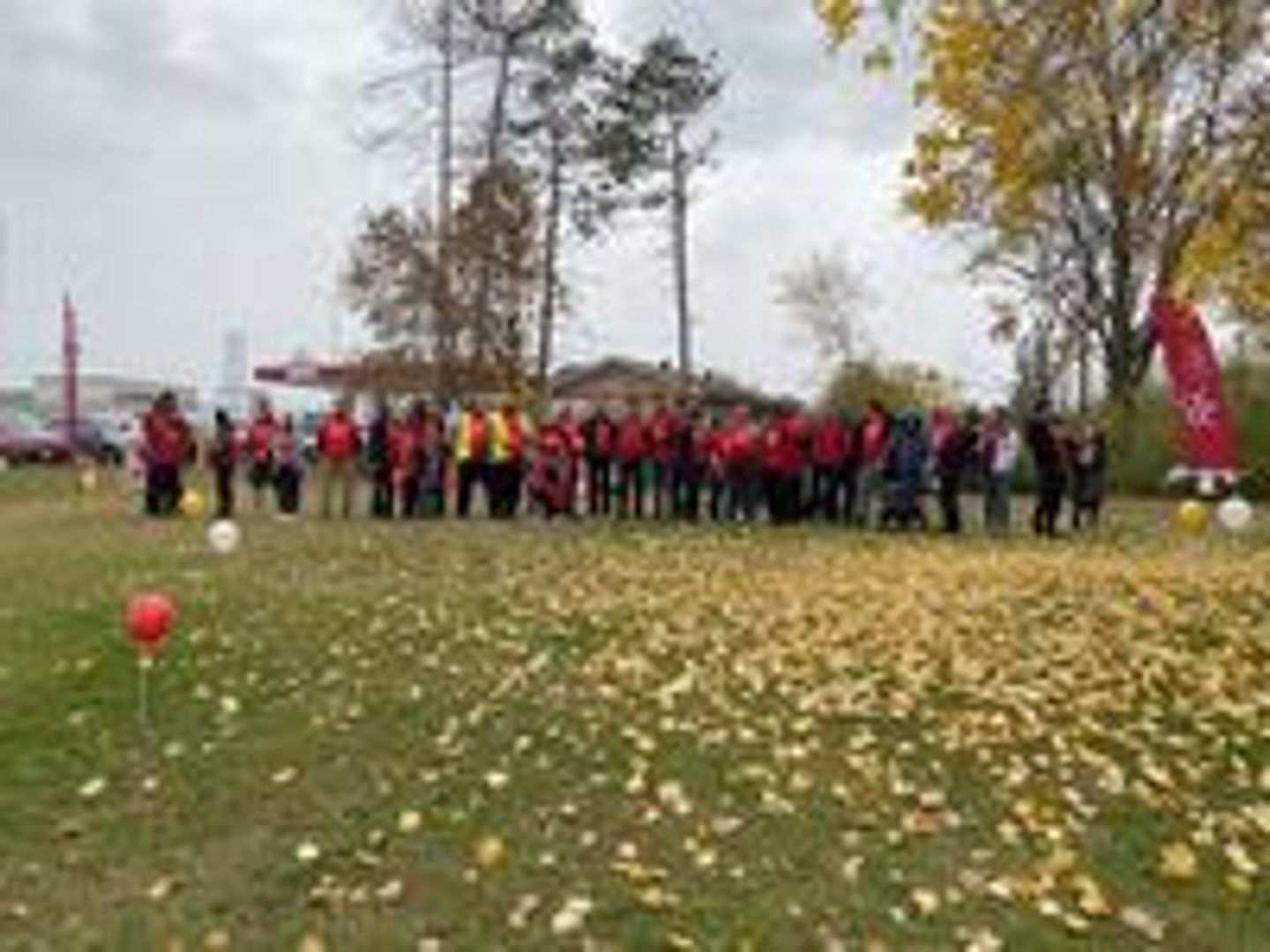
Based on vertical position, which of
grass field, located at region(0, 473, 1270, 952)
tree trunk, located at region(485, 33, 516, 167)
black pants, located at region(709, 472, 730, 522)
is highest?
tree trunk, located at region(485, 33, 516, 167)

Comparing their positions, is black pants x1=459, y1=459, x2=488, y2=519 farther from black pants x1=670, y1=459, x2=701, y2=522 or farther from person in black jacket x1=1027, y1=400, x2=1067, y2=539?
person in black jacket x1=1027, y1=400, x2=1067, y2=539

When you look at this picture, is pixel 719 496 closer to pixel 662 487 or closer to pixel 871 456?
pixel 662 487

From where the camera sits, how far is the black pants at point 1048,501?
84.0 ft

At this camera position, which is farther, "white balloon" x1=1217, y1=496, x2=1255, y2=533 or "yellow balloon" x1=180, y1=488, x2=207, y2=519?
"yellow balloon" x1=180, y1=488, x2=207, y2=519

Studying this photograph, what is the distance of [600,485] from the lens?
1057 inches

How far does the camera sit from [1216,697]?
40.0 ft

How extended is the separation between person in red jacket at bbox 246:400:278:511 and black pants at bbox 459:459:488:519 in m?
3.30

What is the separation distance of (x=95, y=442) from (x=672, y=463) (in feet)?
109

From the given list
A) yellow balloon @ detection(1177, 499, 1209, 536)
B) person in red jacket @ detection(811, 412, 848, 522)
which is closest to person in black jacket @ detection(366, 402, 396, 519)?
person in red jacket @ detection(811, 412, 848, 522)

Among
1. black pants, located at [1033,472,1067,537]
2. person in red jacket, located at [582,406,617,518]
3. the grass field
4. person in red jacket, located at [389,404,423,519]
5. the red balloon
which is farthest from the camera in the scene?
person in red jacket, located at [582,406,617,518]

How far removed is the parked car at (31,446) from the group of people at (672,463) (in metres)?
26.5

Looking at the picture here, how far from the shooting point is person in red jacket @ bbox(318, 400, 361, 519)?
2722 cm

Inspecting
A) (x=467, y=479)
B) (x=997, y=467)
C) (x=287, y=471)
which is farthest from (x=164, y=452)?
(x=997, y=467)

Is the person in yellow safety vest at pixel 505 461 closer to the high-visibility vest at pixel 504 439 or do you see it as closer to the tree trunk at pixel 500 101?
the high-visibility vest at pixel 504 439
